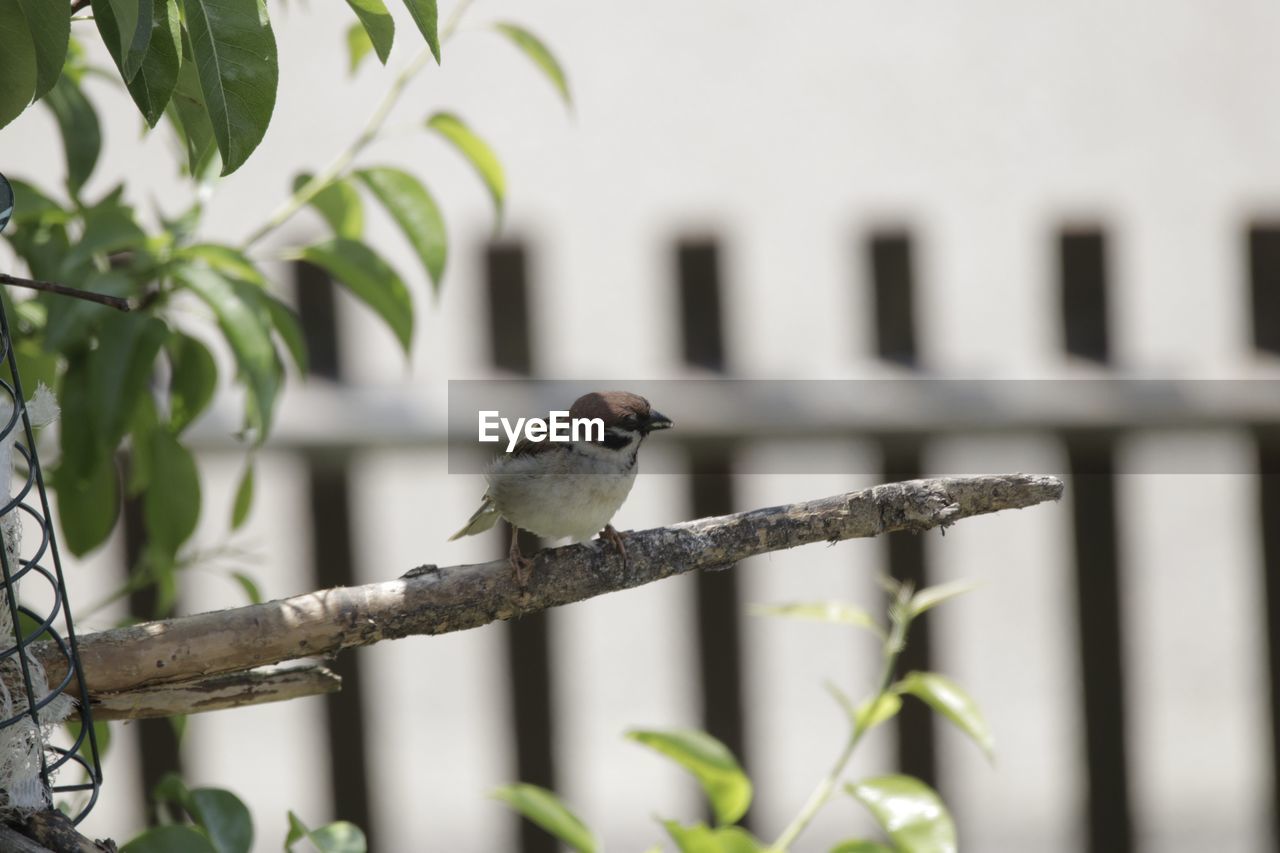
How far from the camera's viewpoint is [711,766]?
155 centimetres

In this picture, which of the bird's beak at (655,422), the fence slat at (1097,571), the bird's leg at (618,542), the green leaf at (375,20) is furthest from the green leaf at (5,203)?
the fence slat at (1097,571)

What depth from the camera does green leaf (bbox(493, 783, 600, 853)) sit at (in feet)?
4.97

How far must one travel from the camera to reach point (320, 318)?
9.63 feet

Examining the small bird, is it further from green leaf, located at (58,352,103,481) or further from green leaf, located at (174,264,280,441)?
green leaf, located at (58,352,103,481)

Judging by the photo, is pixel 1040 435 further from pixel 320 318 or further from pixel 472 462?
pixel 320 318

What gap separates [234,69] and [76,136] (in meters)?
0.70

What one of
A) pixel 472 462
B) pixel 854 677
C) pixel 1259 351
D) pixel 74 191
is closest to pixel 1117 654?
pixel 1259 351

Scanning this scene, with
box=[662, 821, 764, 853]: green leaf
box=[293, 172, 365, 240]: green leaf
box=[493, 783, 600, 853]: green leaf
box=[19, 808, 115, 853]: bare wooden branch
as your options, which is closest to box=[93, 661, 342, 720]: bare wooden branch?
box=[19, 808, 115, 853]: bare wooden branch

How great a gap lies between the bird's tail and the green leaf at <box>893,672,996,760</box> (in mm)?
544

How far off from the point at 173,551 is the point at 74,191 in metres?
0.42

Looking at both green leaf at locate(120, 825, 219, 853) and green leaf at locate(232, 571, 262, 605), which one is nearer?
green leaf at locate(120, 825, 219, 853)

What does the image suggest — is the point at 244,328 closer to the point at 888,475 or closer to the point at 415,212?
the point at 415,212

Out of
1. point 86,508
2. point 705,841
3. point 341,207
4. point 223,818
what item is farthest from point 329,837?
point 341,207

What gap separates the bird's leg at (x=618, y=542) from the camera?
1343mm
